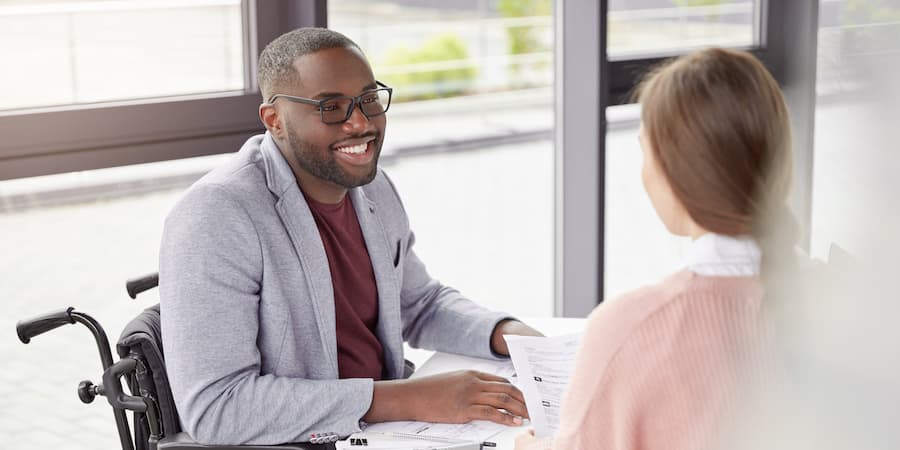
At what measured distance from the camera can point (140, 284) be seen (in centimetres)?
189

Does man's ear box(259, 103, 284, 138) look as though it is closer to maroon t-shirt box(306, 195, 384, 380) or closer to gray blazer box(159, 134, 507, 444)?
gray blazer box(159, 134, 507, 444)

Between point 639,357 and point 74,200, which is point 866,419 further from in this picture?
point 74,200

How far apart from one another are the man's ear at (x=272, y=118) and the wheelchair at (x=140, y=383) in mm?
407

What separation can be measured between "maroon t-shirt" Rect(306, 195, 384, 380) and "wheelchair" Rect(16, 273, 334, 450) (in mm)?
265

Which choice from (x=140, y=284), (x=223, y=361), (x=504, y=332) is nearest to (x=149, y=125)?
(x=140, y=284)

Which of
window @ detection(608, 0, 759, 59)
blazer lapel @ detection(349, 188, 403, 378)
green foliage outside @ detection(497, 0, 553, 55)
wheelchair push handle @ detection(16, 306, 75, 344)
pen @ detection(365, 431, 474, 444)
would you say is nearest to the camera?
pen @ detection(365, 431, 474, 444)

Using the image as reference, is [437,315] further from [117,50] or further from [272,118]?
[117,50]

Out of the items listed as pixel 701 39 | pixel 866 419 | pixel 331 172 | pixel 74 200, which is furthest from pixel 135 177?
pixel 701 39

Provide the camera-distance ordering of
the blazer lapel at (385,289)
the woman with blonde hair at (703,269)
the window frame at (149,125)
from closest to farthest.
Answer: the woman with blonde hair at (703,269), the blazer lapel at (385,289), the window frame at (149,125)

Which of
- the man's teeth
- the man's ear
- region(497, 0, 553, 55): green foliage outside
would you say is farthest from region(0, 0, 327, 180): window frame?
region(497, 0, 553, 55): green foliage outside

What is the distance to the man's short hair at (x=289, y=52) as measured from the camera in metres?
1.84

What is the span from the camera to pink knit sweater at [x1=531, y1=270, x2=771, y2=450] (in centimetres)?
117

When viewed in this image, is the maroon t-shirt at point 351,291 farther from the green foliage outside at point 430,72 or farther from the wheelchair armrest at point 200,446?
the green foliage outside at point 430,72

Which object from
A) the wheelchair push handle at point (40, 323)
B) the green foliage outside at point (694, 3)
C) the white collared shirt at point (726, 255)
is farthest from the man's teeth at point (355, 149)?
the green foliage outside at point (694, 3)
